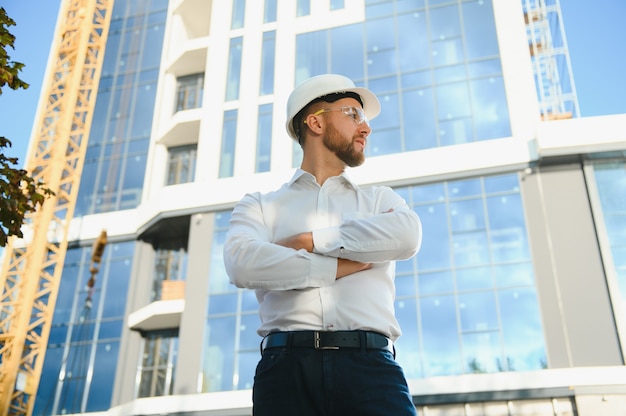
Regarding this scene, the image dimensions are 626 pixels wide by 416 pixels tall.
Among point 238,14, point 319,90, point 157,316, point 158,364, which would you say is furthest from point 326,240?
point 238,14

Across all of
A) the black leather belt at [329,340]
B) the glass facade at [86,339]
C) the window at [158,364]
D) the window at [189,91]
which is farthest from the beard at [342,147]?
A: the window at [189,91]

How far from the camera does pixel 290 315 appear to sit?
279cm

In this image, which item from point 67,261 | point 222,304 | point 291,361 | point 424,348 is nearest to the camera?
point 291,361

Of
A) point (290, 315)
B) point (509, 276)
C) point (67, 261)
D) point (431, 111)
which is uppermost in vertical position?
point (431, 111)

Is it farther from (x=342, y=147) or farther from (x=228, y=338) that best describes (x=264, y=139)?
(x=342, y=147)

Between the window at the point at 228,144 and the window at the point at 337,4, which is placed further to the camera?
the window at the point at 337,4

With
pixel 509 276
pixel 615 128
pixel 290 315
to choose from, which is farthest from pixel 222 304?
pixel 290 315

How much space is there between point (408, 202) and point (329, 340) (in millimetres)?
18969

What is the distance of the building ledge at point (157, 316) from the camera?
22984 millimetres

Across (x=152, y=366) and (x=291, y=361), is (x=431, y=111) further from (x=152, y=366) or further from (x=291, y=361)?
(x=291, y=361)

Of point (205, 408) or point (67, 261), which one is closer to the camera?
point (205, 408)

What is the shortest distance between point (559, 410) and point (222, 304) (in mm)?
10379

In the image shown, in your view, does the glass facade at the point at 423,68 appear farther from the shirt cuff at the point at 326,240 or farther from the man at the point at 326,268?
the shirt cuff at the point at 326,240

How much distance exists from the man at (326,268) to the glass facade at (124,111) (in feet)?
80.6
